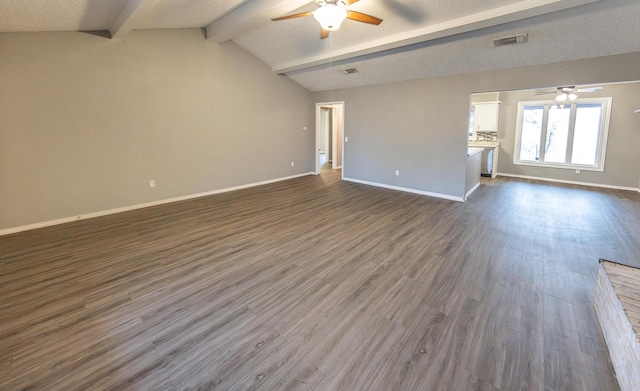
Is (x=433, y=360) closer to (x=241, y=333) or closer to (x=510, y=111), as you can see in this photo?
(x=241, y=333)

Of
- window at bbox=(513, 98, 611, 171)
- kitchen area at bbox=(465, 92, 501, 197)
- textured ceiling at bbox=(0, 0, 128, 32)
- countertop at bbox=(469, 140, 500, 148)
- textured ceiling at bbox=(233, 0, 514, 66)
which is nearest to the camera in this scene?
textured ceiling at bbox=(0, 0, 128, 32)

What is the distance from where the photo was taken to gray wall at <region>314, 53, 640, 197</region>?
4215 mm

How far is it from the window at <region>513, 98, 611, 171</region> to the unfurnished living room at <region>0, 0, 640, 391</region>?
0.14 feet


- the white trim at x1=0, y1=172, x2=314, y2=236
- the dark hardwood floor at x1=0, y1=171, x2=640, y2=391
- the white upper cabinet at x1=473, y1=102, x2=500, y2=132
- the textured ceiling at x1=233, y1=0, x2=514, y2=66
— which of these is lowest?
the dark hardwood floor at x1=0, y1=171, x2=640, y2=391

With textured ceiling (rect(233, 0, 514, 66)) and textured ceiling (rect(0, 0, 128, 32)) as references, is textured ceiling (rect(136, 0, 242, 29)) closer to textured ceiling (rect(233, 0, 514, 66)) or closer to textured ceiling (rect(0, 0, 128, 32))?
textured ceiling (rect(0, 0, 128, 32))

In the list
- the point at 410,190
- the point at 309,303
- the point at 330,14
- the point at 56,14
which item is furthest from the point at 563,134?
the point at 56,14

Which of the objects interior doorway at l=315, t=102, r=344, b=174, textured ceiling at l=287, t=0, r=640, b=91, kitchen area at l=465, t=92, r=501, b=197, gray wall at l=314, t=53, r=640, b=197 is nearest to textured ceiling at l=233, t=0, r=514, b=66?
textured ceiling at l=287, t=0, r=640, b=91

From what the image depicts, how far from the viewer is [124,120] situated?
482cm

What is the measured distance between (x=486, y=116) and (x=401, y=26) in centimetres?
557

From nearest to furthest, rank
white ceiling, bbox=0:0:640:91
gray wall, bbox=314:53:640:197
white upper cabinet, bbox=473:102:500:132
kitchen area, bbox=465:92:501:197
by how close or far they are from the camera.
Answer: white ceiling, bbox=0:0:640:91
gray wall, bbox=314:53:640:197
kitchen area, bbox=465:92:501:197
white upper cabinet, bbox=473:102:500:132

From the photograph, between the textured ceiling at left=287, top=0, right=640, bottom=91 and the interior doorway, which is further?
the interior doorway

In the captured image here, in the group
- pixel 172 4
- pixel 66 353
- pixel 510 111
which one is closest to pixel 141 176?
pixel 172 4

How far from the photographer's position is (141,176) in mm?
5145

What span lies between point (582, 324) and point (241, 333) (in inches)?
99.3
